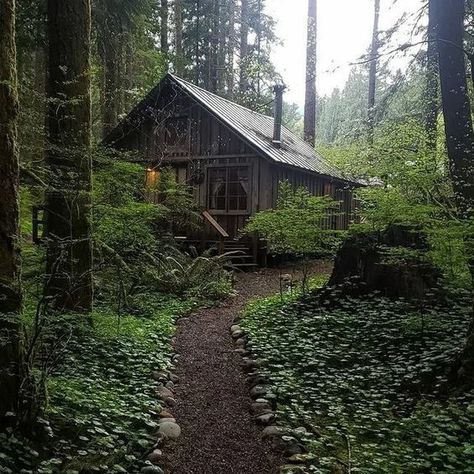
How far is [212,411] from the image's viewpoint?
4.63 meters

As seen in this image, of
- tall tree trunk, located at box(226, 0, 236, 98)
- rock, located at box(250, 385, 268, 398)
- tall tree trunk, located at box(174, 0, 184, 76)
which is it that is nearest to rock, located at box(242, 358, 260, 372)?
rock, located at box(250, 385, 268, 398)

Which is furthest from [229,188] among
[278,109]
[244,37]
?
[244,37]

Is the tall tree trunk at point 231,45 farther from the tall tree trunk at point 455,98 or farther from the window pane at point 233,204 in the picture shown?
the tall tree trunk at point 455,98

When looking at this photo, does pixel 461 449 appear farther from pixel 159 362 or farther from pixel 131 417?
pixel 159 362

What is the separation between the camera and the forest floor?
3.63 meters

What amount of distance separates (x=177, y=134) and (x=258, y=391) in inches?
533

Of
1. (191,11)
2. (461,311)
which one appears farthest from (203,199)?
(191,11)

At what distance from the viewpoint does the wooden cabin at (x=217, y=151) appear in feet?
50.3

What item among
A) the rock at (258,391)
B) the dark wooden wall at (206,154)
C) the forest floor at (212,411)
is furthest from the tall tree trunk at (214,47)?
Answer: the rock at (258,391)

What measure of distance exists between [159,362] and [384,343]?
2.95 meters

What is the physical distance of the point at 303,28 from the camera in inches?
933

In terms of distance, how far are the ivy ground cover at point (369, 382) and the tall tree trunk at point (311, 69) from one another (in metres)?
16.5

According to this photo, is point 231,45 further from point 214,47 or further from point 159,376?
point 159,376

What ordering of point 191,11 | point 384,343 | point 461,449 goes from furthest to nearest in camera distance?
point 191,11 < point 384,343 < point 461,449
